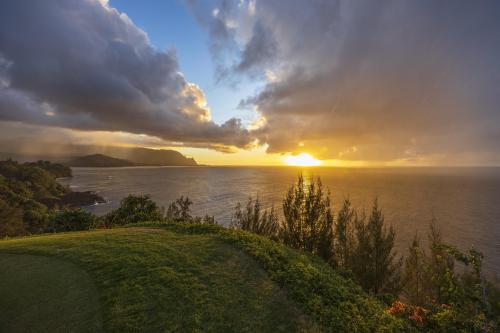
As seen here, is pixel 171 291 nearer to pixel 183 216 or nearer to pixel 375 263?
pixel 375 263

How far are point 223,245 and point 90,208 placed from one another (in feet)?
245

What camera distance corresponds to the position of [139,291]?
8.87m

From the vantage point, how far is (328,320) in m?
8.40

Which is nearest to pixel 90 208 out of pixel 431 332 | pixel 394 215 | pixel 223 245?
pixel 223 245

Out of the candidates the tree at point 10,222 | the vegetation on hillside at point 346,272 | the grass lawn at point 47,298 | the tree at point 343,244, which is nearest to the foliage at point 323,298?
the vegetation on hillside at point 346,272

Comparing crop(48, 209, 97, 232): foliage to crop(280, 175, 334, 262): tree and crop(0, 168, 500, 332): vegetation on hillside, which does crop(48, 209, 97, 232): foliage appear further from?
crop(280, 175, 334, 262): tree

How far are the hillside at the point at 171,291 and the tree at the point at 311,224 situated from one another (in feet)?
37.4

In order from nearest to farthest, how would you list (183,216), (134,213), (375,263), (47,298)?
1. (47,298)
2. (375,263)
3. (134,213)
4. (183,216)

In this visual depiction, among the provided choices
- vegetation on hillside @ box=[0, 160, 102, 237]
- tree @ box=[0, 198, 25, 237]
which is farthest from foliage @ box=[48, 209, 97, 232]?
tree @ box=[0, 198, 25, 237]

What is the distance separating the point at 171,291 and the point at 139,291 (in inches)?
45.8

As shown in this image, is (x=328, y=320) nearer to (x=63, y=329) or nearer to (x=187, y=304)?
(x=187, y=304)

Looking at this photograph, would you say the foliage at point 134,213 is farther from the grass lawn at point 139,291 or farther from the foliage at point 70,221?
the grass lawn at point 139,291

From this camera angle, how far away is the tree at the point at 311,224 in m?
24.2

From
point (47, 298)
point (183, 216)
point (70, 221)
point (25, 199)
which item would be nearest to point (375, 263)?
point (47, 298)
